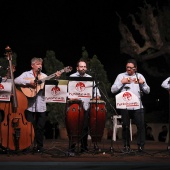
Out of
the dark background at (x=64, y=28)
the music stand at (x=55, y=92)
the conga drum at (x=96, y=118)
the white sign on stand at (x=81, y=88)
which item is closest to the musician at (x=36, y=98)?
the music stand at (x=55, y=92)

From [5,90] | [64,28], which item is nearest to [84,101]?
[5,90]

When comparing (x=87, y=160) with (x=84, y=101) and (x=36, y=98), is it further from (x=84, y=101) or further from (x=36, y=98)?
(x=36, y=98)

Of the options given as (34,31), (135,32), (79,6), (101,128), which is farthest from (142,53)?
(101,128)

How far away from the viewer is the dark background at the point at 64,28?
17469 mm

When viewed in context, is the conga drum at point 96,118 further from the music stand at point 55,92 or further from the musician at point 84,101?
the music stand at point 55,92

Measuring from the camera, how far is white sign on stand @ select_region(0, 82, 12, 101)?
8.48 meters

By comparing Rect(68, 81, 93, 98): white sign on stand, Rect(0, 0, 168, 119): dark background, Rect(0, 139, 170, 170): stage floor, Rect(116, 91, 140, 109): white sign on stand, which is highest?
Rect(0, 0, 168, 119): dark background

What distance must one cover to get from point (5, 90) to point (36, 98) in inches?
28.3

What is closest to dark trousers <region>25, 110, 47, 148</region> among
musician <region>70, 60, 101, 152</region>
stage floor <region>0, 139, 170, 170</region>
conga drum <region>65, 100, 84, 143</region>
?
stage floor <region>0, 139, 170, 170</region>

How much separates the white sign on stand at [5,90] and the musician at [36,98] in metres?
0.40

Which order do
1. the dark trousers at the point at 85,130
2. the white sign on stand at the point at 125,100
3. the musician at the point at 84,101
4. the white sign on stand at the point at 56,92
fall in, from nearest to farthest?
the white sign on stand at the point at 56,92 < the white sign on stand at the point at 125,100 < the musician at the point at 84,101 < the dark trousers at the point at 85,130

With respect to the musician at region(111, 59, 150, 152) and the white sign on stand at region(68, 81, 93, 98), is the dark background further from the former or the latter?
the white sign on stand at region(68, 81, 93, 98)

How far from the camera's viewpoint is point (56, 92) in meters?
8.45

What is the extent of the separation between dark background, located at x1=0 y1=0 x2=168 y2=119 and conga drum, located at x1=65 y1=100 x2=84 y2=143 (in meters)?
8.80
